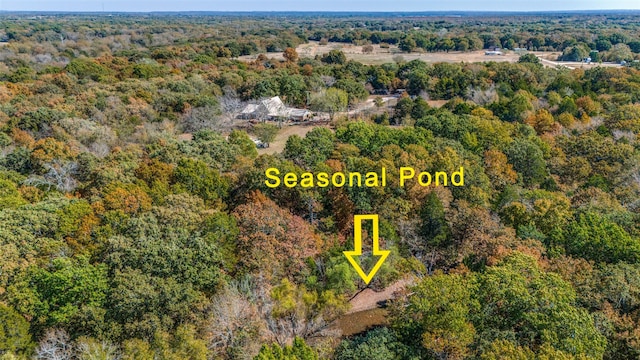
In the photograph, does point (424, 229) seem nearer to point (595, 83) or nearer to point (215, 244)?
point (215, 244)

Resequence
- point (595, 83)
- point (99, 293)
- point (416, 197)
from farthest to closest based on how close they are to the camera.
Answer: point (595, 83)
point (416, 197)
point (99, 293)

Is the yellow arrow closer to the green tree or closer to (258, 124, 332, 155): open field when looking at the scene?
the green tree

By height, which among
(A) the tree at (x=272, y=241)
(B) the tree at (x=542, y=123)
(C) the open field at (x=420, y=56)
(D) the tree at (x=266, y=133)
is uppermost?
(C) the open field at (x=420, y=56)

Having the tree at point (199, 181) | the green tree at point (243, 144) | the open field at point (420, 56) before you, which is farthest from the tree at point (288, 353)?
the open field at point (420, 56)

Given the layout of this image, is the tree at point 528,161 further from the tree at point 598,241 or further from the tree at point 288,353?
the tree at point 288,353

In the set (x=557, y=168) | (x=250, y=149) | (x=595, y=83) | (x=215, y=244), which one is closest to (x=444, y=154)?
(x=557, y=168)

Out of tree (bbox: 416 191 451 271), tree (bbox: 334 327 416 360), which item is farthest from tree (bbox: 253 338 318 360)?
tree (bbox: 416 191 451 271)

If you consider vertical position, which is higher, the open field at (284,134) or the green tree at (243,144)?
the green tree at (243,144)
